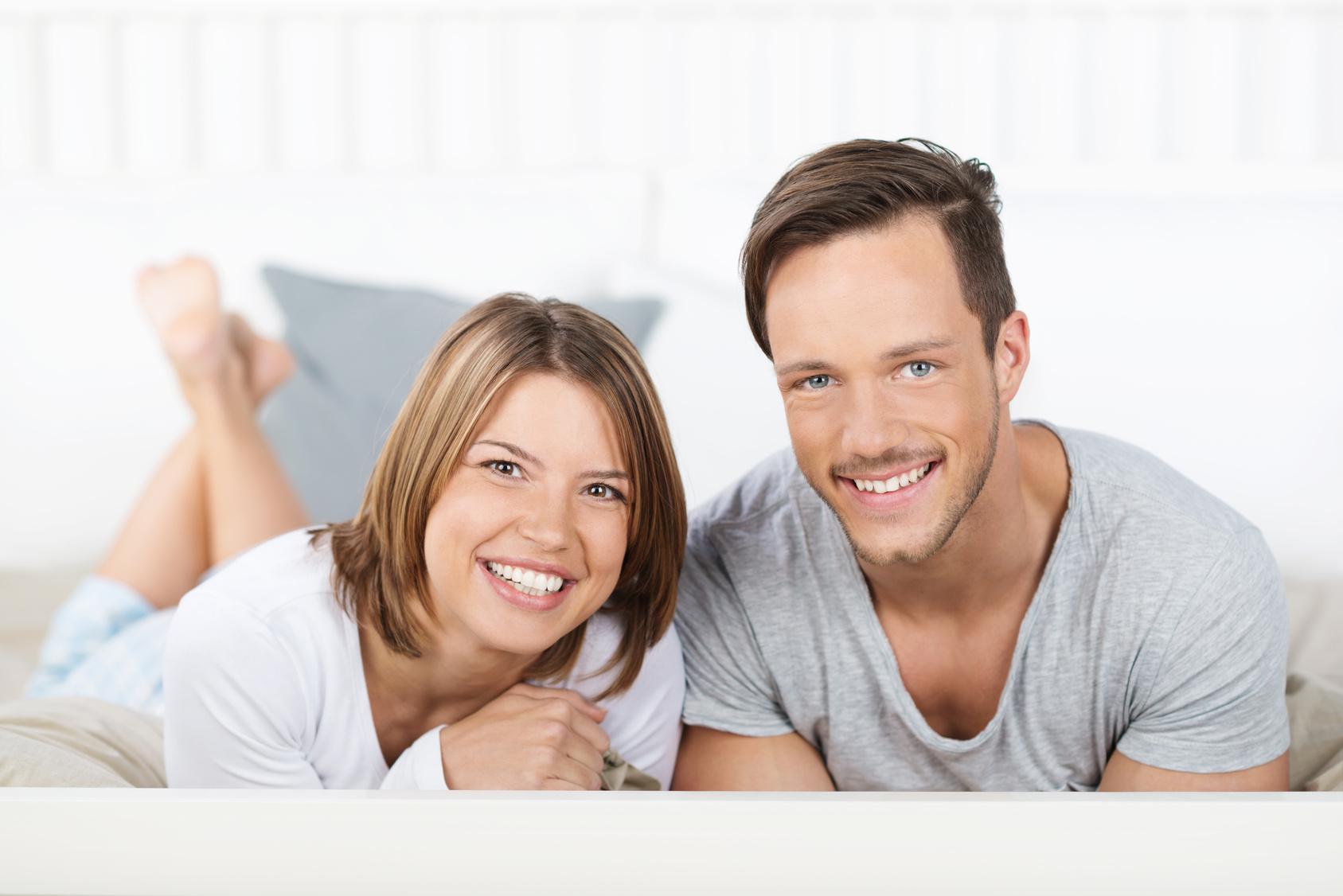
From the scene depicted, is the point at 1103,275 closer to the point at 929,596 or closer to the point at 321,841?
the point at 929,596

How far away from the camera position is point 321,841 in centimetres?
68

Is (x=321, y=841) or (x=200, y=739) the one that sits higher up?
(x=321, y=841)

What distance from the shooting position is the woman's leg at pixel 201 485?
5.37ft

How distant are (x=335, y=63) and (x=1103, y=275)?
131cm

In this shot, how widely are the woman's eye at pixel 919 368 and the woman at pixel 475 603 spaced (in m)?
0.22


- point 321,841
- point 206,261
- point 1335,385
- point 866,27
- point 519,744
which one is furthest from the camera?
point 866,27

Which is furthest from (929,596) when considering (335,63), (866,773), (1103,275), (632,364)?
(335,63)

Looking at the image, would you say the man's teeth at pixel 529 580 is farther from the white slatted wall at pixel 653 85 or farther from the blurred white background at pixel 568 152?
the white slatted wall at pixel 653 85

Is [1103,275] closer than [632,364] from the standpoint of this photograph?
No

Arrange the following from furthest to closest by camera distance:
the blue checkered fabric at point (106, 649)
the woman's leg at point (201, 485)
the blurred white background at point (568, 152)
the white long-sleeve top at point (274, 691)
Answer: the blurred white background at point (568, 152), the woman's leg at point (201, 485), the blue checkered fabric at point (106, 649), the white long-sleeve top at point (274, 691)

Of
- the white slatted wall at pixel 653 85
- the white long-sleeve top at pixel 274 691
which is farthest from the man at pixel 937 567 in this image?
the white slatted wall at pixel 653 85

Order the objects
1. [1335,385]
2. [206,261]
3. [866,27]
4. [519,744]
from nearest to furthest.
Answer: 1. [519,744]
2. [1335,385]
3. [206,261]
4. [866,27]

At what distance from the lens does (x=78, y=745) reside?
3.58 ft

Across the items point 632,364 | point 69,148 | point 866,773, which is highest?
point 69,148
